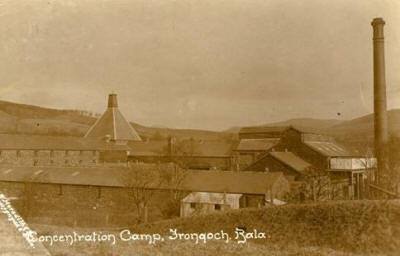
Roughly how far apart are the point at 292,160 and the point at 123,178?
43.6 feet

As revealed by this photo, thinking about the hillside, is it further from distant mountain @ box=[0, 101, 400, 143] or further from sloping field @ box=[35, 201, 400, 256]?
sloping field @ box=[35, 201, 400, 256]

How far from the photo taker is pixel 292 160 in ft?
100

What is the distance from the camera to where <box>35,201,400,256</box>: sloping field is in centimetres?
951

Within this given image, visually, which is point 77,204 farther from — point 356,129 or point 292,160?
point 356,129

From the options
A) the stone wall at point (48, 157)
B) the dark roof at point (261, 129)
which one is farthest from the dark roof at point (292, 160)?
the stone wall at point (48, 157)

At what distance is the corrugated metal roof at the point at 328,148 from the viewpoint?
107 ft

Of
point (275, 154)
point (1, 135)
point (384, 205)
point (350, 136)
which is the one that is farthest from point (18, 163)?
point (350, 136)

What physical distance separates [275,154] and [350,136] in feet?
118

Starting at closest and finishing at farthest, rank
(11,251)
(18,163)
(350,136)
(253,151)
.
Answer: (11,251) → (18,163) → (253,151) → (350,136)

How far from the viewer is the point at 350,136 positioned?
199 ft

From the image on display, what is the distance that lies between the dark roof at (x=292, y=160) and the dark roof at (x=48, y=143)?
1984 cm

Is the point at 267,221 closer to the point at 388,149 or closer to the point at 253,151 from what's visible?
the point at 388,149

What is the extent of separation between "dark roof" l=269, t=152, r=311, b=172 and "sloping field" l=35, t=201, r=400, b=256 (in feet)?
48.3

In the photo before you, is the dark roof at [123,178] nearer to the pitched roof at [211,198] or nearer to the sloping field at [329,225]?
the pitched roof at [211,198]
